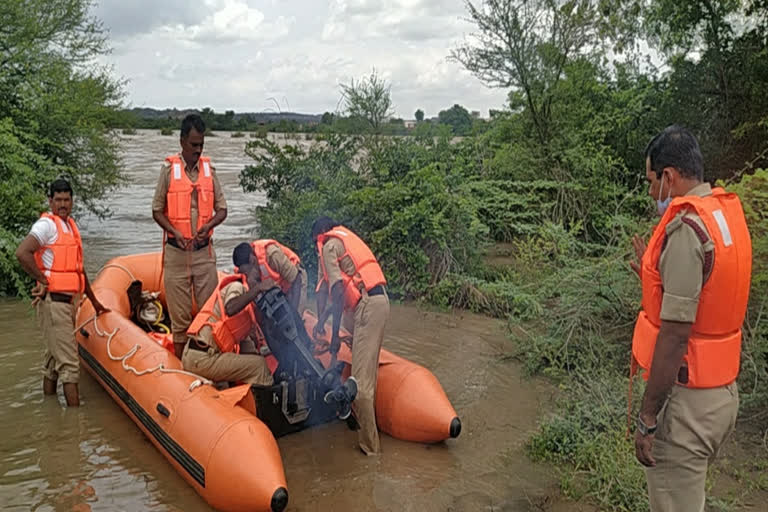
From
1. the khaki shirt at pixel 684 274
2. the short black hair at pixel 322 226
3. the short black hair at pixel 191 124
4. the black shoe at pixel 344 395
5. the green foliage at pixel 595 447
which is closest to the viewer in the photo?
the khaki shirt at pixel 684 274

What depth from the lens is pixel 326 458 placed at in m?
4.77

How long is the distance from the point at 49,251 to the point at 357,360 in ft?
8.24

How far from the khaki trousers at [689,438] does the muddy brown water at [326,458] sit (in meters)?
1.56

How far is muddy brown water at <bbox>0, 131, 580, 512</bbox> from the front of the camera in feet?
13.9

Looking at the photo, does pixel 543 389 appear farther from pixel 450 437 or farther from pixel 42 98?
pixel 42 98

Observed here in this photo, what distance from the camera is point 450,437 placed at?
191 inches

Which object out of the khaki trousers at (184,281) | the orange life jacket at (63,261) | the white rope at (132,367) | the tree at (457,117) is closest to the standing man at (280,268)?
the white rope at (132,367)

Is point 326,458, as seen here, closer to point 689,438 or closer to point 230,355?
point 230,355

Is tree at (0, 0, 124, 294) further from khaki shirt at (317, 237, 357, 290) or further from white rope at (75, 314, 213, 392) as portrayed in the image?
khaki shirt at (317, 237, 357, 290)

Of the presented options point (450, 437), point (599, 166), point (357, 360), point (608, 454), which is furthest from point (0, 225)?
point (599, 166)

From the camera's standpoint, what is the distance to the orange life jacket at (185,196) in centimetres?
553

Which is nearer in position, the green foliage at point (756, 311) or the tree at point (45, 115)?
the green foliage at point (756, 311)

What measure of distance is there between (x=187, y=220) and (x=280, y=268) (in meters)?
1.13

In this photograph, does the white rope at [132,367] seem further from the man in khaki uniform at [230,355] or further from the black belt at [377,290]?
the black belt at [377,290]
